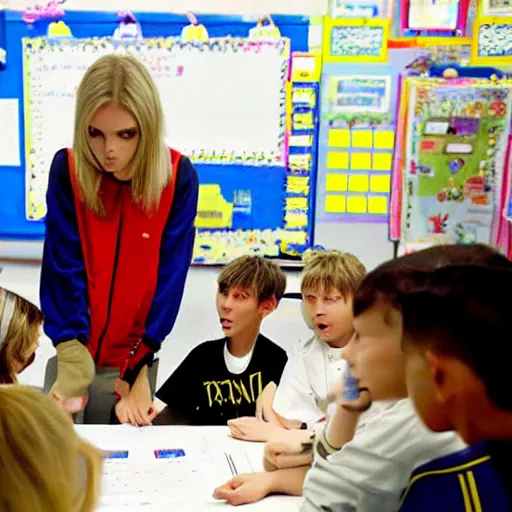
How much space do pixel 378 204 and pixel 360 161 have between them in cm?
11

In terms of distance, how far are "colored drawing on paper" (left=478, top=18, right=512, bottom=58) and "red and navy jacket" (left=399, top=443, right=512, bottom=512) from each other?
1112 mm

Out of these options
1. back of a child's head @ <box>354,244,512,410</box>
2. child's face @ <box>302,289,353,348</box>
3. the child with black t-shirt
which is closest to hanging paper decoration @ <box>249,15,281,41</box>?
the child with black t-shirt

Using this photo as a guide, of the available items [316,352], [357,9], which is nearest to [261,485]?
[316,352]

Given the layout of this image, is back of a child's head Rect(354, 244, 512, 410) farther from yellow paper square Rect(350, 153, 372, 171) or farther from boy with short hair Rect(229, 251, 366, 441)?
yellow paper square Rect(350, 153, 372, 171)

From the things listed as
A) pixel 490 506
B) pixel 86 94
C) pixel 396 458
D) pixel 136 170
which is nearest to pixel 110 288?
pixel 136 170

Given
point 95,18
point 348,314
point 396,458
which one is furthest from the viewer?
point 95,18

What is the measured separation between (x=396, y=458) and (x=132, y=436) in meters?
0.65

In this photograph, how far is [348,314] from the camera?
3.34 feet

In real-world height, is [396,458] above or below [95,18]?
below

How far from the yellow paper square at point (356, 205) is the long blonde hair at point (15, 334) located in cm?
73

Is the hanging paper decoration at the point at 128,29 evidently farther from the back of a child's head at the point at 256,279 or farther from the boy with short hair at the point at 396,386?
the boy with short hair at the point at 396,386

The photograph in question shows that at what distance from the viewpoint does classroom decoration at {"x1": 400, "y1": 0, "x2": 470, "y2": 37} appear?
1.33 metres

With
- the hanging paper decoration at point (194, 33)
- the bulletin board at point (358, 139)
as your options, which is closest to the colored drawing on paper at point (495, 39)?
the bulletin board at point (358, 139)

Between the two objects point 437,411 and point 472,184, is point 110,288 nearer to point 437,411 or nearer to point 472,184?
point 472,184
